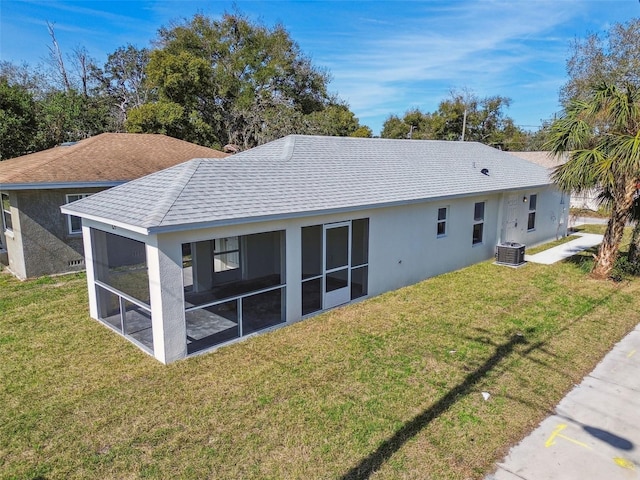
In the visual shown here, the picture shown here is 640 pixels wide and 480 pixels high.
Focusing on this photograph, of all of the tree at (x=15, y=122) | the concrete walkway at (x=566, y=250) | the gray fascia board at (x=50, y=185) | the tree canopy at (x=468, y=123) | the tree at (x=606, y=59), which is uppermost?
the tree at (x=606, y=59)

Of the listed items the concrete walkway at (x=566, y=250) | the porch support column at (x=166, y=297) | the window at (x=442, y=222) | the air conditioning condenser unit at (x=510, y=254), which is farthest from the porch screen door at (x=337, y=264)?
the concrete walkway at (x=566, y=250)

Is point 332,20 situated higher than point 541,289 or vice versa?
point 332,20

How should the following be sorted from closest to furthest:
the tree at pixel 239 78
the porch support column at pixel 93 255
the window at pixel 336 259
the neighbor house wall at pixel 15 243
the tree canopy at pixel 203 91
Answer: the porch support column at pixel 93 255, the window at pixel 336 259, the neighbor house wall at pixel 15 243, the tree canopy at pixel 203 91, the tree at pixel 239 78

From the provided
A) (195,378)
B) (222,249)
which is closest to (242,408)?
(195,378)

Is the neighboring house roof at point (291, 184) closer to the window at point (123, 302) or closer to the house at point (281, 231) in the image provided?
A: the house at point (281, 231)

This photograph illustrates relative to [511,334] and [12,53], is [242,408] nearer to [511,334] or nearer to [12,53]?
[511,334]

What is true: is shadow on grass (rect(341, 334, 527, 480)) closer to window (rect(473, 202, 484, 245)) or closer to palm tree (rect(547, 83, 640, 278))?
palm tree (rect(547, 83, 640, 278))

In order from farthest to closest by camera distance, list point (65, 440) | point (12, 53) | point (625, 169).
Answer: point (12, 53)
point (625, 169)
point (65, 440)
